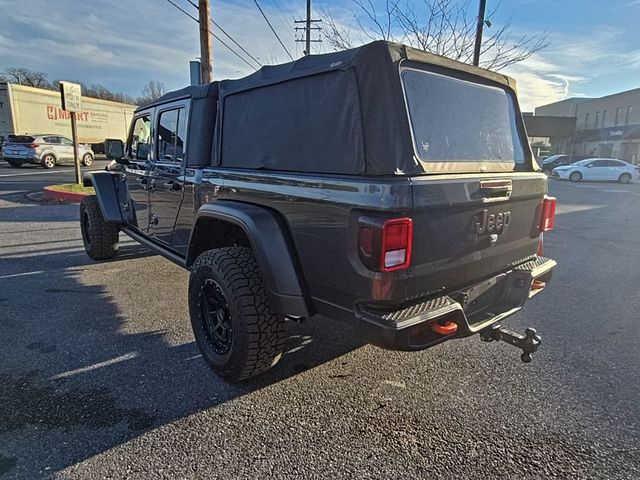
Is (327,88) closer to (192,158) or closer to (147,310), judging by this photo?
(192,158)

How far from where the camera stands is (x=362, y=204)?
209 centimetres

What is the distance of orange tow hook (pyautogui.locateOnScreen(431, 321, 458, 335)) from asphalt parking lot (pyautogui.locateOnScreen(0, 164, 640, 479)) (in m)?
0.63

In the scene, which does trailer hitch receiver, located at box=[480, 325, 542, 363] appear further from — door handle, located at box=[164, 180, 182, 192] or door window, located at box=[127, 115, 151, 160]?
door window, located at box=[127, 115, 151, 160]

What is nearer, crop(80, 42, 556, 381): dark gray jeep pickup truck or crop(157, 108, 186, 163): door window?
crop(80, 42, 556, 381): dark gray jeep pickup truck

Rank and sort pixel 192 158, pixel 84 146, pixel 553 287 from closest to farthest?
pixel 192 158 < pixel 553 287 < pixel 84 146

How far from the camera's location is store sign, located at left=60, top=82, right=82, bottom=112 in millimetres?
10703

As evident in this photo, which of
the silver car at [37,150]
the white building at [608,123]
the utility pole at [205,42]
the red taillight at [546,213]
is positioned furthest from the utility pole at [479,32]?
the white building at [608,123]

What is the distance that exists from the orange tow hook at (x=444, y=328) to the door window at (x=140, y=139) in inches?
141

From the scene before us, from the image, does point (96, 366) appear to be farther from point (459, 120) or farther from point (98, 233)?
point (459, 120)

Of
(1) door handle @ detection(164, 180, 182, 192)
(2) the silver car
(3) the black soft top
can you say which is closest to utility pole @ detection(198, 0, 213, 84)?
(1) door handle @ detection(164, 180, 182, 192)

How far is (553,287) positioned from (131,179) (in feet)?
16.9

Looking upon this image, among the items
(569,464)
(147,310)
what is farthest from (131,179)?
(569,464)

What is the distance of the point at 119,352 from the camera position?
325 cm

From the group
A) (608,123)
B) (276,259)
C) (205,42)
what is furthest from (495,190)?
(608,123)
